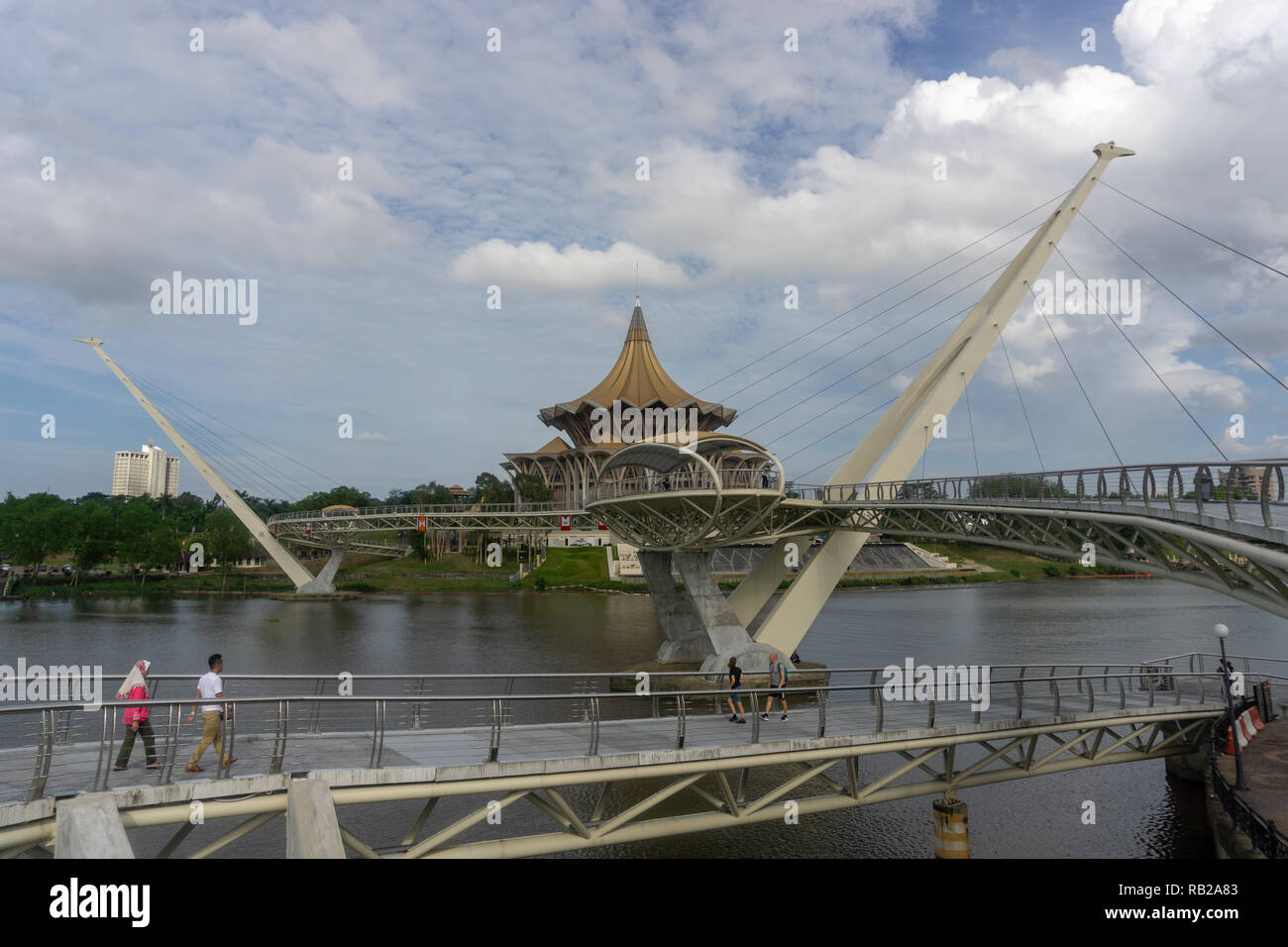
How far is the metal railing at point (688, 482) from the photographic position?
2770 centimetres

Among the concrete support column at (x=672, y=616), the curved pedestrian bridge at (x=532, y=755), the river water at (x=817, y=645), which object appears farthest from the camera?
the concrete support column at (x=672, y=616)

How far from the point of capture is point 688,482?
2839cm

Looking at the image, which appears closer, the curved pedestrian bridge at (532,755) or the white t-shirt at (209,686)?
the curved pedestrian bridge at (532,755)

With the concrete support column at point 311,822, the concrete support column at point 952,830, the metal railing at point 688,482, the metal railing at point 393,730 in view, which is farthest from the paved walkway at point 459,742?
the metal railing at point 688,482

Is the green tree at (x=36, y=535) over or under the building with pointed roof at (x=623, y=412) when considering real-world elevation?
under

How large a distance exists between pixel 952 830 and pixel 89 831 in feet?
42.4

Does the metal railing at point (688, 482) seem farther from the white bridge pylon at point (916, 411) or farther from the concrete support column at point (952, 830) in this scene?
the concrete support column at point (952, 830)

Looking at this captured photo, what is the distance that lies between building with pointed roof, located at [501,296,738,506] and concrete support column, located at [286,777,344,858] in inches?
3198

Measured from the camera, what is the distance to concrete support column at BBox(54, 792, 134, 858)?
6297mm

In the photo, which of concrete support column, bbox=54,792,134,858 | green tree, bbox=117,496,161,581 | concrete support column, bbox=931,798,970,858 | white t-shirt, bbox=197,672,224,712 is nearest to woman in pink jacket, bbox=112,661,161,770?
white t-shirt, bbox=197,672,224,712

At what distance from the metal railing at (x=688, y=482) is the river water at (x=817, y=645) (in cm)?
776
